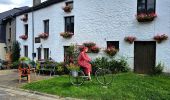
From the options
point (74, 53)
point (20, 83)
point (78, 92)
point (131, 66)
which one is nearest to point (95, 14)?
point (74, 53)

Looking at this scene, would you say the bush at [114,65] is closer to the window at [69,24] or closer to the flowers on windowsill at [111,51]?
the flowers on windowsill at [111,51]

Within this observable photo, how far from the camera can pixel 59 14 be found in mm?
22797

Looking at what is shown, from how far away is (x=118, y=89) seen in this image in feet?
39.0

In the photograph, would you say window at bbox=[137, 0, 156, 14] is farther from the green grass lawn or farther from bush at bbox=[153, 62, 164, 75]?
the green grass lawn

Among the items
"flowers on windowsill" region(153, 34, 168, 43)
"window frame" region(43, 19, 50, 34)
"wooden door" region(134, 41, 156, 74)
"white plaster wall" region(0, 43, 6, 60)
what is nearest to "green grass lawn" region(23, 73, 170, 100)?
"wooden door" region(134, 41, 156, 74)

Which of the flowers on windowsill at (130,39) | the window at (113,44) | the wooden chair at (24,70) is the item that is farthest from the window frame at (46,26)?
the flowers on windowsill at (130,39)

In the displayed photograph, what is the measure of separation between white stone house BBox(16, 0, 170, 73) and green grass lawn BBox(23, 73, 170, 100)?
2321 millimetres

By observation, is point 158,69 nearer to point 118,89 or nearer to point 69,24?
point 118,89

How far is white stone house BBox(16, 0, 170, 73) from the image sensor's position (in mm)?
15836

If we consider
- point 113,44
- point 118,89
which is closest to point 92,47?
point 113,44

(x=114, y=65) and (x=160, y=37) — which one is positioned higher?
(x=160, y=37)

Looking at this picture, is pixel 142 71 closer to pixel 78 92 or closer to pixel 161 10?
pixel 161 10

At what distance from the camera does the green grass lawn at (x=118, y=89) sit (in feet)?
35.5

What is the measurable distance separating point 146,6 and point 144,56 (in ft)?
9.50
